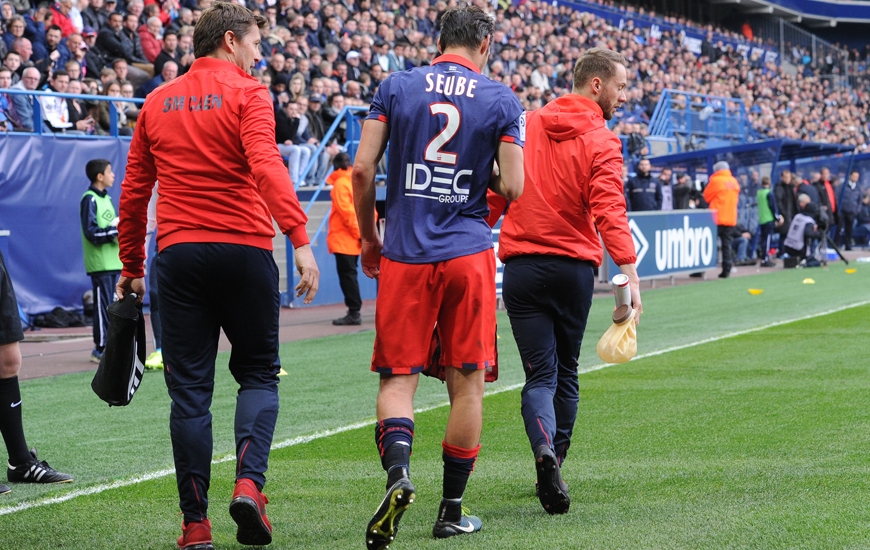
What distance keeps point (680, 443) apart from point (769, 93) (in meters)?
41.0

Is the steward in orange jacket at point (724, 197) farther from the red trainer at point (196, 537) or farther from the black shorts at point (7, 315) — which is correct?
the red trainer at point (196, 537)

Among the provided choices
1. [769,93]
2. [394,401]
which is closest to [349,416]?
[394,401]

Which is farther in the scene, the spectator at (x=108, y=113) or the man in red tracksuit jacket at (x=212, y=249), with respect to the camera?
the spectator at (x=108, y=113)

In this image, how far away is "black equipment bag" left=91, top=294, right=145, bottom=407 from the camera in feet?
15.0

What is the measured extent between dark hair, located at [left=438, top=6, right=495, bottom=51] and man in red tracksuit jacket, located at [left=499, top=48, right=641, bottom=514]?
801mm

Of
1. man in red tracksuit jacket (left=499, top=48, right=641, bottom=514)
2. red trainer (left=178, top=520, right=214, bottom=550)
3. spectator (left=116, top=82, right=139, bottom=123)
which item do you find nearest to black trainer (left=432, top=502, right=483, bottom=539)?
A: man in red tracksuit jacket (left=499, top=48, right=641, bottom=514)

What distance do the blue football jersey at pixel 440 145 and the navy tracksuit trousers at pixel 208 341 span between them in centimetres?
55

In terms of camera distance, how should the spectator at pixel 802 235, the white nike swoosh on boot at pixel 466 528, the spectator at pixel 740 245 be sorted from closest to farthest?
the white nike swoosh on boot at pixel 466 528
the spectator at pixel 802 235
the spectator at pixel 740 245

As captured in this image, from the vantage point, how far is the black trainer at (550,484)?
14.6 ft

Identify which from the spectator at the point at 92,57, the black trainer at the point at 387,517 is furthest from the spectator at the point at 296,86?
A: the black trainer at the point at 387,517

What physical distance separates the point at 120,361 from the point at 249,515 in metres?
1.12

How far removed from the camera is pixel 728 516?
14.3 feet

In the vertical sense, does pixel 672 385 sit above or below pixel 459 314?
below

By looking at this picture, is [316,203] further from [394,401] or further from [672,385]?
[394,401]
